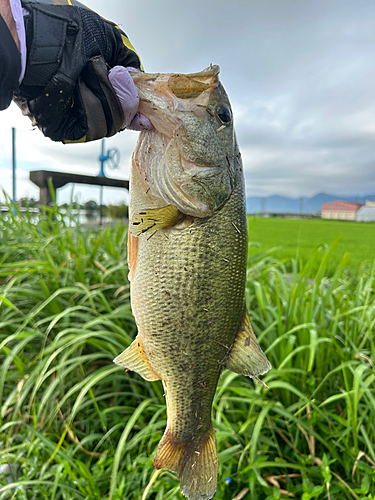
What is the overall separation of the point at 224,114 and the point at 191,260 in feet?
1.60

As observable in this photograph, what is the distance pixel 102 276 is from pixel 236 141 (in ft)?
6.60

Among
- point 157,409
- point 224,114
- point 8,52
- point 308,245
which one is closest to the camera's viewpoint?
point 8,52

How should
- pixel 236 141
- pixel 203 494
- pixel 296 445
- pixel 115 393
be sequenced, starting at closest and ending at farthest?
pixel 203 494, pixel 236 141, pixel 296 445, pixel 115 393

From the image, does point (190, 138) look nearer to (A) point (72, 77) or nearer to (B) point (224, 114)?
(B) point (224, 114)

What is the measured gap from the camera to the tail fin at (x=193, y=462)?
106 centimetres

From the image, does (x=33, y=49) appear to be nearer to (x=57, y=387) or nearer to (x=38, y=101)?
(x=38, y=101)

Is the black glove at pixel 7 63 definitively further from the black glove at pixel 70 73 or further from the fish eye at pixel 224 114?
the fish eye at pixel 224 114

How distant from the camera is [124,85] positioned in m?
0.97

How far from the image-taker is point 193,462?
3.70 feet

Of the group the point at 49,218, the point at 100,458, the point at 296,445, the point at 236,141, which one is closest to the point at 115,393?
the point at 100,458

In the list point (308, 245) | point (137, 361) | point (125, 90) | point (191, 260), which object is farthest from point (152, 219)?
point (308, 245)

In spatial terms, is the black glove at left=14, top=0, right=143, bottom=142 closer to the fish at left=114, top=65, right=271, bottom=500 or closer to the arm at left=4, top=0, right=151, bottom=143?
the arm at left=4, top=0, right=151, bottom=143

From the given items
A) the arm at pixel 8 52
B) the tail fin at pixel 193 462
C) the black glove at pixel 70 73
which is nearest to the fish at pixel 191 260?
the tail fin at pixel 193 462

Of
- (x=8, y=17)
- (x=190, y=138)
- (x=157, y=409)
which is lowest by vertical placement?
(x=157, y=409)
